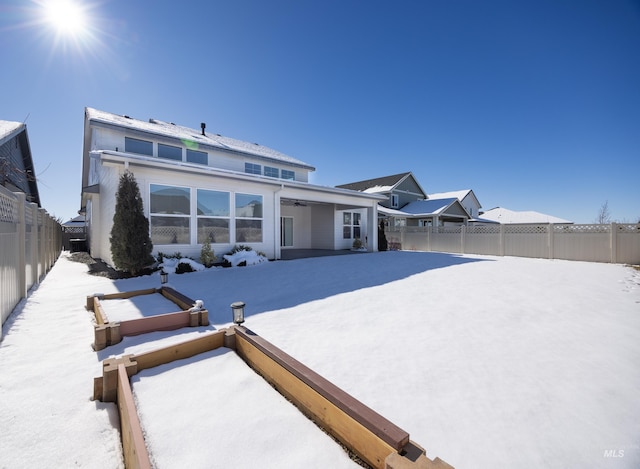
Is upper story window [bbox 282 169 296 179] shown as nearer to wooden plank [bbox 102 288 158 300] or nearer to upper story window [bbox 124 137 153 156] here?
upper story window [bbox 124 137 153 156]

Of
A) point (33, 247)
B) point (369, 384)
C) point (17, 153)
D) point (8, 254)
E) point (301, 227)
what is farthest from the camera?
point (301, 227)

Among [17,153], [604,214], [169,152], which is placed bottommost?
[604,214]

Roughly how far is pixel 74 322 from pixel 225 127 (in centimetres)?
1436

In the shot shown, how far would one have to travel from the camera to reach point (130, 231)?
7152 millimetres

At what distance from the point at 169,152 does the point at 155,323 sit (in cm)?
1057

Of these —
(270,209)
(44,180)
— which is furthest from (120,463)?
(270,209)

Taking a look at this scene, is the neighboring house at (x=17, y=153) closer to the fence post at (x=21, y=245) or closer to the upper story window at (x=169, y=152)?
the upper story window at (x=169, y=152)

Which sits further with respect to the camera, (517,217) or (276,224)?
(517,217)

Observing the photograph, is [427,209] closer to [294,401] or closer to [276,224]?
[276,224]

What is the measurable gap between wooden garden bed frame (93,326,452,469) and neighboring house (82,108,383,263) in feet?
21.0

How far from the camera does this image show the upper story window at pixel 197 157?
40.2ft

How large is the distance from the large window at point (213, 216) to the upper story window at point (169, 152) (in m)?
4.49

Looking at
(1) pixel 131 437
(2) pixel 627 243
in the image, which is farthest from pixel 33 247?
(2) pixel 627 243

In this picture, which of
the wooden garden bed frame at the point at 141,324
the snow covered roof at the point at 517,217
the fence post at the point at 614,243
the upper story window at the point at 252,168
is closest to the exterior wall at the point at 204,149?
the upper story window at the point at 252,168
